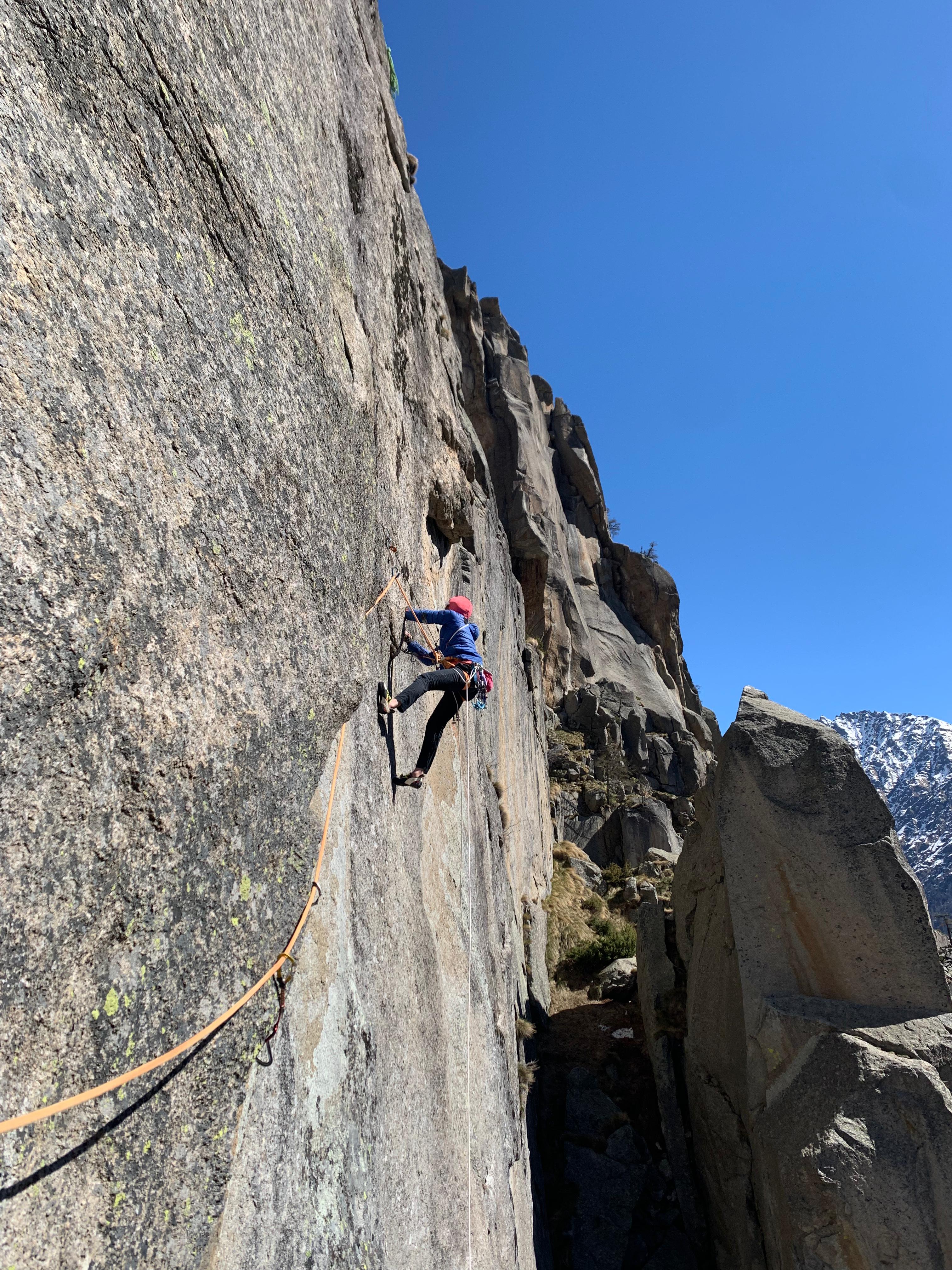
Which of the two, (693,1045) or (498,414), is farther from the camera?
(498,414)

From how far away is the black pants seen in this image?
6543 millimetres

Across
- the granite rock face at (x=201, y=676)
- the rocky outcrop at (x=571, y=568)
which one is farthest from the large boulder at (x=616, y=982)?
the rocky outcrop at (x=571, y=568)

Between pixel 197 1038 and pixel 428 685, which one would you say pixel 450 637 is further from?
pixel 197 1038

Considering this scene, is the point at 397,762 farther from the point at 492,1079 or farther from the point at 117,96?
the point at 117,96

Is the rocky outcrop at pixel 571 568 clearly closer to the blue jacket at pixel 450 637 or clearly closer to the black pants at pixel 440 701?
the blue jacket at pixel 450 637

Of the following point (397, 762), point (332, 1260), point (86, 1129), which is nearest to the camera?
point (86, 1129)

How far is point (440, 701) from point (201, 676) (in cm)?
409

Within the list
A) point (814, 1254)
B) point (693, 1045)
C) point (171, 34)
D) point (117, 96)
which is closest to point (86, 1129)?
point (117, 96)

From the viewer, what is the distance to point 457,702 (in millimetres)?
7141

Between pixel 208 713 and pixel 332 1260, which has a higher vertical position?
pixel 208 713

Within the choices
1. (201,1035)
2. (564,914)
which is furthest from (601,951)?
(201,1035)

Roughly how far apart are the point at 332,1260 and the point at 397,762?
345 centimetres

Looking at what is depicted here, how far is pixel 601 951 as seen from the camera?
16547mm

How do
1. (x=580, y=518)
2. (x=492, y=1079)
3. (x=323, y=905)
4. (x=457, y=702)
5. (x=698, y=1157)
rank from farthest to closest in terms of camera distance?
(x=580, y=518)
(x=698, y=1157)
(x=492, y=1079)
(x=457, y=702)
(x=323, y=905)
